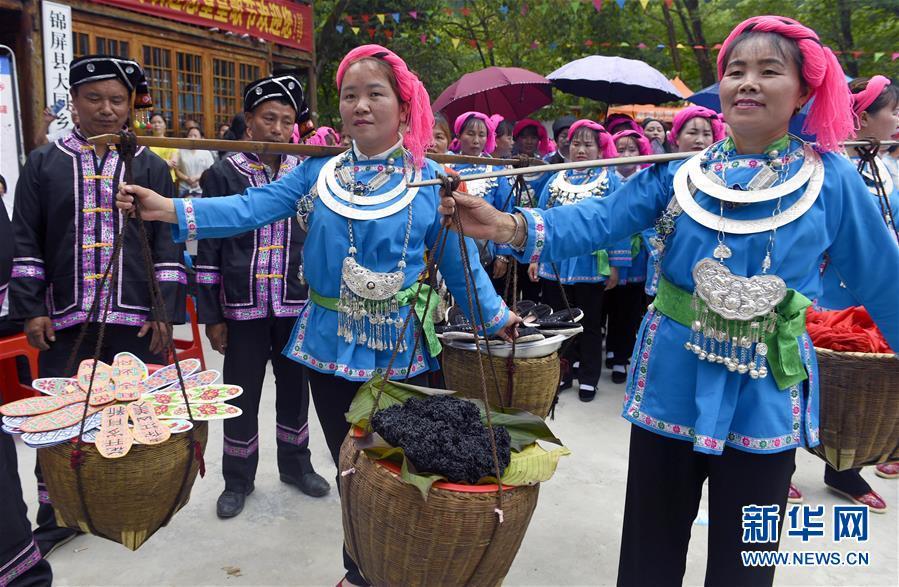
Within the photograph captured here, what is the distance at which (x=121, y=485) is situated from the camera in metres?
1.81

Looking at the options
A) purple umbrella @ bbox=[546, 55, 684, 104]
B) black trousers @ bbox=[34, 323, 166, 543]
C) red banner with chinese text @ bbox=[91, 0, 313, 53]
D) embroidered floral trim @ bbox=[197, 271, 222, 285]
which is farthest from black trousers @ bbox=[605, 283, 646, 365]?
red banner with chinese text @ bbox=[91, 0, 313, 53]

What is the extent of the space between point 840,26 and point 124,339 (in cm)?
1112

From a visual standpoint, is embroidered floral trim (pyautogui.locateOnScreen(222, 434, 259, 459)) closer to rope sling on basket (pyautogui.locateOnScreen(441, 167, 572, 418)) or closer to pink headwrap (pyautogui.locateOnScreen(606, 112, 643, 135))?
rope sling on basket (pyautogui.locateOnScreen(441, 167, 572, 418))

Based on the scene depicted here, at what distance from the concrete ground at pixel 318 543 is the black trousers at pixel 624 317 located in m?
1.77

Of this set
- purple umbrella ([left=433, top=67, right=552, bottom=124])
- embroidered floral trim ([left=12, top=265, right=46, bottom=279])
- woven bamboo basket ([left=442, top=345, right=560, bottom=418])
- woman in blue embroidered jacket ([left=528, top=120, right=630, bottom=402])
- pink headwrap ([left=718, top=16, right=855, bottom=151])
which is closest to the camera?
pink headwrap ([left=718, top=16, right=855, bottom=151])

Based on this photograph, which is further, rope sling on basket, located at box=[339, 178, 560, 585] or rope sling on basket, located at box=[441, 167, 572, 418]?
rope sling on basket, located at box=[441, 167, 572, 418]

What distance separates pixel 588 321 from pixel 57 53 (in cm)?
567

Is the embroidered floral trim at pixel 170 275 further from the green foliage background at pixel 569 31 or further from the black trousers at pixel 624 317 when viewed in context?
the green foliage background at pixel 569 31

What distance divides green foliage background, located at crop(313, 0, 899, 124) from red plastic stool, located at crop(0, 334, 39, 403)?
9.64 m

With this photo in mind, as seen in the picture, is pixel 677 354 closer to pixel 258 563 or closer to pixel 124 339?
pixel 258 563

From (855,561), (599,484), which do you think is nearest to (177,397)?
(599,484)

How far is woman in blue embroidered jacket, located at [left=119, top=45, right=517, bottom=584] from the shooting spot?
2246mm

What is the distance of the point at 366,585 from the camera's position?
2.50 metres

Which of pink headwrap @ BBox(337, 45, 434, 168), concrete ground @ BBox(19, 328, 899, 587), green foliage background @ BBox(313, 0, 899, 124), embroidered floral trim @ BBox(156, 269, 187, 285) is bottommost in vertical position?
concrete ground @ BBox(19, 328, 899, 587)
